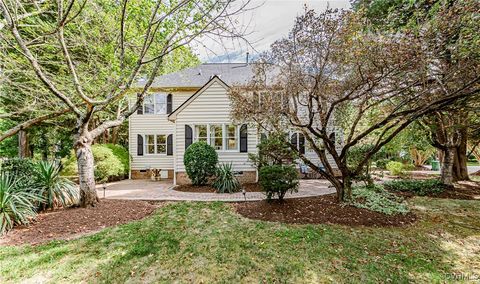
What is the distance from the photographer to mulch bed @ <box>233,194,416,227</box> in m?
5.63

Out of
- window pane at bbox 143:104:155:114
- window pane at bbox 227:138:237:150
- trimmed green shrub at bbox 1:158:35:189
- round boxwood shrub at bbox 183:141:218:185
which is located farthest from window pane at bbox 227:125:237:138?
trimmed green shrub at bbox 1:158:35:189

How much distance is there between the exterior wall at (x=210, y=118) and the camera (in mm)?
11227

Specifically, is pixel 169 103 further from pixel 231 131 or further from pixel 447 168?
pixel 447 168

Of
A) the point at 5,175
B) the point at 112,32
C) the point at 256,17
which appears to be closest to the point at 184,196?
the point at 5,175

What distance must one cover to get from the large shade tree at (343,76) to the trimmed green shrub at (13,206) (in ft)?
20.4

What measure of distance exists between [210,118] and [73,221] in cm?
713

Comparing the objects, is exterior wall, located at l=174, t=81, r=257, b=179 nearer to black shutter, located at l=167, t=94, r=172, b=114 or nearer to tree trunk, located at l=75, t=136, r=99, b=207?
black shutter, located at l=167, t=94, r=172, b=114

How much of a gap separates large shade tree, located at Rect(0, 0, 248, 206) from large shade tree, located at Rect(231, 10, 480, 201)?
222 cm

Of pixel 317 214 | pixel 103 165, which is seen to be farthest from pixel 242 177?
pixel 103 165

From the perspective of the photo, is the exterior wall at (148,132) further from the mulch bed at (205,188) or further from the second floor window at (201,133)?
the mulch bed at (205,188)

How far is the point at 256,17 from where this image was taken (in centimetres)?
472

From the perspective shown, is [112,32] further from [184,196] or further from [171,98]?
[171,98]

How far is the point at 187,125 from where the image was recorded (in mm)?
11305

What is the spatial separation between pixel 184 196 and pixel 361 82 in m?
7.00
